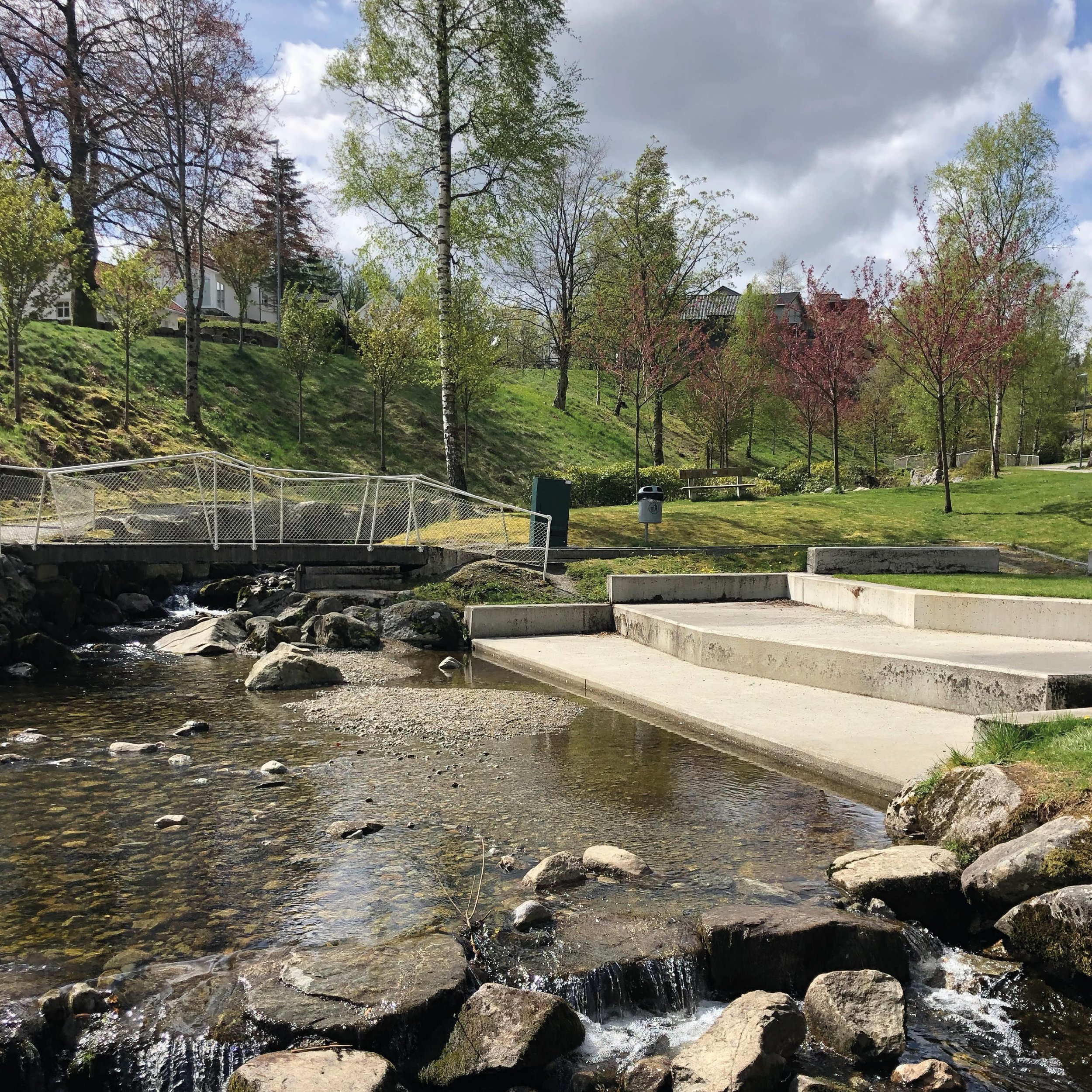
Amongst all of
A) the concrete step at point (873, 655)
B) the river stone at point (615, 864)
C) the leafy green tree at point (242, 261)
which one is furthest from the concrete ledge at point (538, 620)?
the leafy green tree at point (242, 261)

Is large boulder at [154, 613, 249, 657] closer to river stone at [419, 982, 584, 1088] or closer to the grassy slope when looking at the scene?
river stone at [419, 982, 584, 1088]

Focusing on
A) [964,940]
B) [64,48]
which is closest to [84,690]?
[964,940]

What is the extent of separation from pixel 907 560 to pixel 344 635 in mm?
9911

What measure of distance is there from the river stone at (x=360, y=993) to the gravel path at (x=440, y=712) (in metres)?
4.09

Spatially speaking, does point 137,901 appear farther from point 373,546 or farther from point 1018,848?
point 373,546

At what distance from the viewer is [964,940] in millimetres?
4953

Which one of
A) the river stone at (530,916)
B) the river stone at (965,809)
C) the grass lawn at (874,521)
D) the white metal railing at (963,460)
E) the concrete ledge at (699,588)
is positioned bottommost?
the river stone at (530,916)

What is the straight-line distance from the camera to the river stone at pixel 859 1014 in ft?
12.8

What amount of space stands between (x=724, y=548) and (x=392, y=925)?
1451 cm

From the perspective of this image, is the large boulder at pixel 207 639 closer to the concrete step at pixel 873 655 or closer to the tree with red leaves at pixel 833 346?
the concrete step at pixel 873 655

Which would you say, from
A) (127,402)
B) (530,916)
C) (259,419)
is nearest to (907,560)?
(530,916)

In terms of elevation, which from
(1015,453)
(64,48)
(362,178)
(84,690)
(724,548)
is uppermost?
(64,48)

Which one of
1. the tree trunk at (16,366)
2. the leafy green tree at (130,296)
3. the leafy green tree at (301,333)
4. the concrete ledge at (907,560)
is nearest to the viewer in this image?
the concrete ledge at (907,560)

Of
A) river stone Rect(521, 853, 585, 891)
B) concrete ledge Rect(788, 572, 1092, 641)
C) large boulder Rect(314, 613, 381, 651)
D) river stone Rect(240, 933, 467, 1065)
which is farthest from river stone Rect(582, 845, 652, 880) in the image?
large boulder Rect(314, 613, 381, 651)
